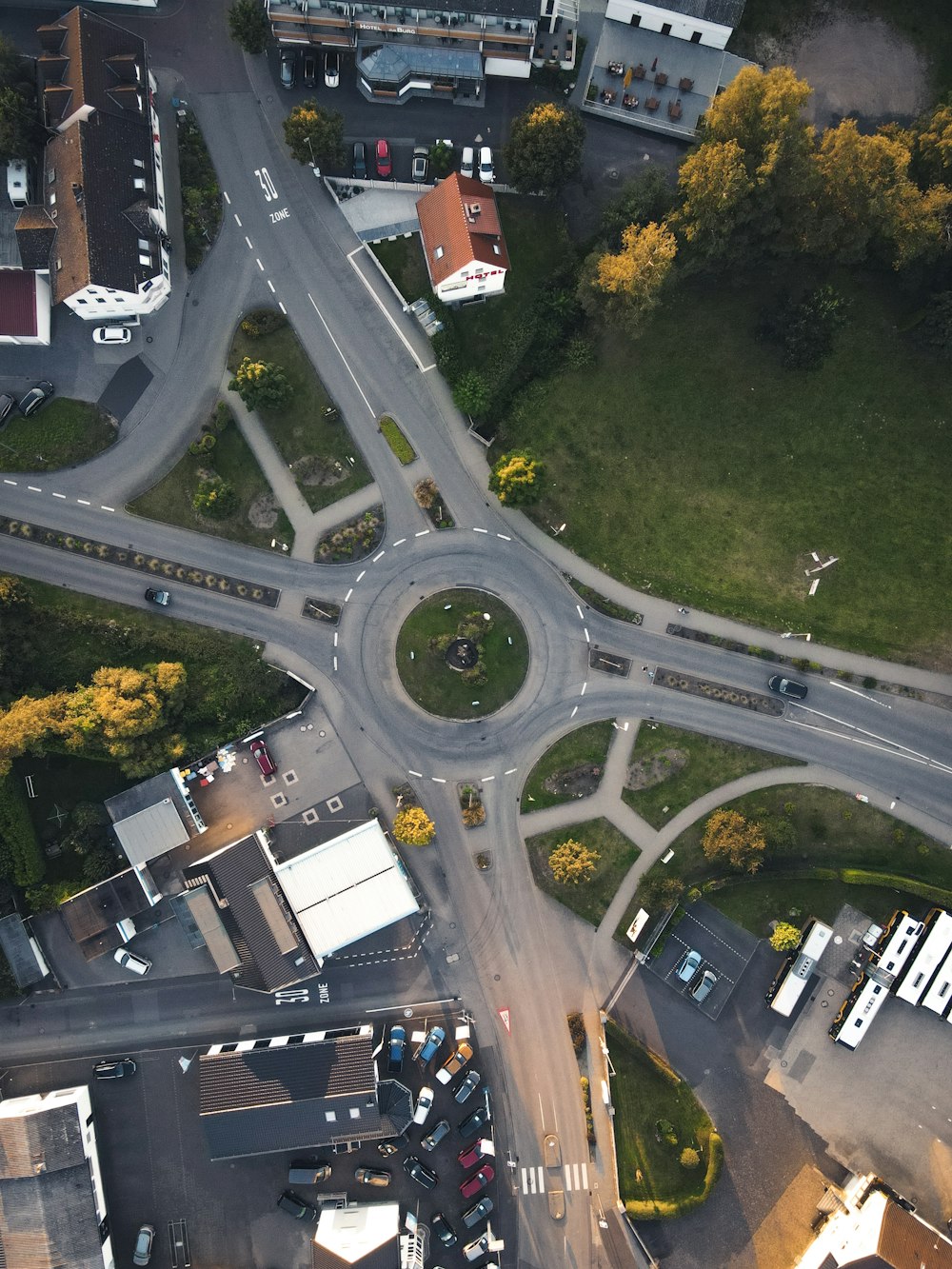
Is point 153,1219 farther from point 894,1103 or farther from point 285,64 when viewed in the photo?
point 285,64

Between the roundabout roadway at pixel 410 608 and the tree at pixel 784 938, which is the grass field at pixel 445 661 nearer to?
the roundabout roadway at pixel 410 608

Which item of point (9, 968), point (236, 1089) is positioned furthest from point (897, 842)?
point (9, 968)

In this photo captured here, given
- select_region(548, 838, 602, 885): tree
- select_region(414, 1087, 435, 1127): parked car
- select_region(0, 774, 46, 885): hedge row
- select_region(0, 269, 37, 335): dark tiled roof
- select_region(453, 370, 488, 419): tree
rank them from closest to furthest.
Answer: select_region(0, 269, 37, 335): dark tiled roof < select_region(0, 774, 46, 885): hedge row < select_region(548, 838, 602, 885): tree < select_region(453, 370, 488, 419): tree < select_region(414, 1087, 435, 1127): parked car

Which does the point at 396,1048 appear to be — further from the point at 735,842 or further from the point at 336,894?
the point at 735,842

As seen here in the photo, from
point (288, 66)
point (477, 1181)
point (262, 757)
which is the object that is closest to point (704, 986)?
point (477, 1181)

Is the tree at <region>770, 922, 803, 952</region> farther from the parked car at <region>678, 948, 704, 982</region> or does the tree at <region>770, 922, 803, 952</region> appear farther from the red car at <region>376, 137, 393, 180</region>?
the red car at <region>376, 137, 393, 180</region>

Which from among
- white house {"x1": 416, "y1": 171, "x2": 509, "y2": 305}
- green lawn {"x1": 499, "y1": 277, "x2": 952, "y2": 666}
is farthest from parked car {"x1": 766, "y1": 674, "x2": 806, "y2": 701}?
white house {"x1": 416, "y1": 171, "x2": 509, "y2": 305}

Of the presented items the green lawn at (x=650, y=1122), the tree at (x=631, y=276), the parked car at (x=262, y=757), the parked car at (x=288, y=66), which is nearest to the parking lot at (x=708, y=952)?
the green lawn at (x=650, y=1122)
